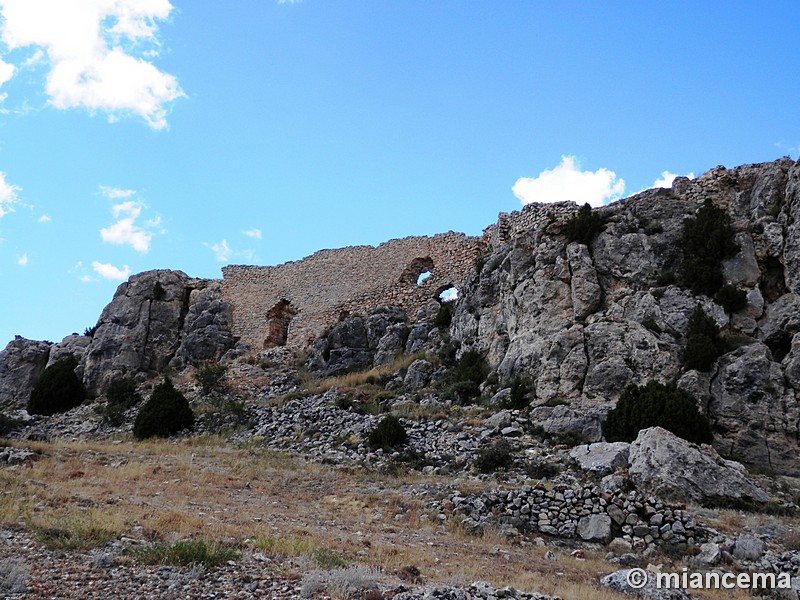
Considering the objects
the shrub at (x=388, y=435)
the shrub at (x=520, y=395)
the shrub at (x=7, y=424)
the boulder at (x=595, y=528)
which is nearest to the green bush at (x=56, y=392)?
the shrub at (x=7, y=424)

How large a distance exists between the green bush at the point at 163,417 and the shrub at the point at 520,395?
11.4 m

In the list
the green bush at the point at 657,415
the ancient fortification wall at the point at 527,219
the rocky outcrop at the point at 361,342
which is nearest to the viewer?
the green bush at the point at 657,415

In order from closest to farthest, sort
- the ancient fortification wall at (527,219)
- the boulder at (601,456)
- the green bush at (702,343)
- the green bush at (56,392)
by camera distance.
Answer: the boulder at (601,456) < the green bush at (702,343) < the ancient fortification wall at (527,219) < the green bush at (56,392)

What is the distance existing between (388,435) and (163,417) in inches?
364

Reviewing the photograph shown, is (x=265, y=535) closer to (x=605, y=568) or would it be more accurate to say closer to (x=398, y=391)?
(x=605, y=568)

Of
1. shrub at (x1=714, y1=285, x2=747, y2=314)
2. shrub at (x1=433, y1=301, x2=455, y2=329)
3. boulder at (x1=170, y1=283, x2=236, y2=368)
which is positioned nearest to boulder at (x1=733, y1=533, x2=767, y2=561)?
shrub at (x1=714, y1=285, x2=747, y2=314)

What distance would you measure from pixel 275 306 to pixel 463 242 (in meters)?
10.1

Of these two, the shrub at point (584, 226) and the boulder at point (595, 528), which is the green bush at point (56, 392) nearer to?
the shrub at point (584, 226)

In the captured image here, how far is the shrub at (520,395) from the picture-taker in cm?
2006

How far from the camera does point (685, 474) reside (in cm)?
1370

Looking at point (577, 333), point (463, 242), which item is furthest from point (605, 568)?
point (463, 242)

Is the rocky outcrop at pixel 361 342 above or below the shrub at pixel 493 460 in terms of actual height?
above

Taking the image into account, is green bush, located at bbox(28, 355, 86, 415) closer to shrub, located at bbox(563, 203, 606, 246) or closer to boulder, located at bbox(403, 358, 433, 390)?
boulder, located at bbox(403, 358, 433, 390)

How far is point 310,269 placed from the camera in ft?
114
